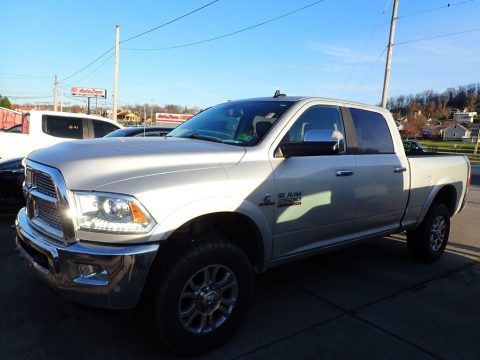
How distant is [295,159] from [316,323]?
140cm

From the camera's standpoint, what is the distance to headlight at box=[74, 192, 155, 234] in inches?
104

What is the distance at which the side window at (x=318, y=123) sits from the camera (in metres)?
3.72

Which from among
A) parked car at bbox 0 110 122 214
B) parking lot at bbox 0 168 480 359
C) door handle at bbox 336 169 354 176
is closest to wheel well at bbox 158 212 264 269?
parking lot at bbox 0 168 480 359

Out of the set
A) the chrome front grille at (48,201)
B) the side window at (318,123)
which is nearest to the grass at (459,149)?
the side window at (318,123)

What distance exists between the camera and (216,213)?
10.2ft

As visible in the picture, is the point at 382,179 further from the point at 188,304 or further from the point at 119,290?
the point at 119,290

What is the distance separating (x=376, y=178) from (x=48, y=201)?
3.05m

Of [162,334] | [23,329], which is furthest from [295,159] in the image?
[23,329]

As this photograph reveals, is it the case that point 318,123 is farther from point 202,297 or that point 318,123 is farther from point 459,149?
point 459,149

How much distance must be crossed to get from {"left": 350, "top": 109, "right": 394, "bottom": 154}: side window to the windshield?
3.11 ft

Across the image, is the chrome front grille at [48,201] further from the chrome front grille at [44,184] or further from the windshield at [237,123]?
the windshield at [237,123]

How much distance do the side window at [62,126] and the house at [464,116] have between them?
12612 cm

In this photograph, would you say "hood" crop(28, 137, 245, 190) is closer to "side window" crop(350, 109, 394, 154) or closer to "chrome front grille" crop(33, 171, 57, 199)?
"chrome front grille" crop(33, 171, 57, 199)

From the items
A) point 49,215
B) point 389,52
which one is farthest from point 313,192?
point 389,52
